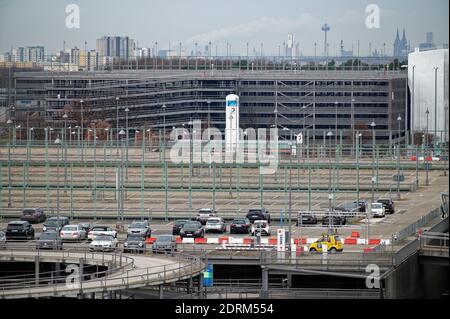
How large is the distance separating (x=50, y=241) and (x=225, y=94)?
2693cm

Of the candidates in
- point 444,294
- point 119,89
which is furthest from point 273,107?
point 444,294

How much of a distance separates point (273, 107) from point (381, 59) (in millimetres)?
14952

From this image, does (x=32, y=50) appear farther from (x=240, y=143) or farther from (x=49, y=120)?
(x=240, y=143)

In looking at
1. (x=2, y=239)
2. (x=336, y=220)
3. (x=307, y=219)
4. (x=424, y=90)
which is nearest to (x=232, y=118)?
(x=424, y=90)

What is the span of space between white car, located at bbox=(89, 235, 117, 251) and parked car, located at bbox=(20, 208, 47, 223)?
462cm

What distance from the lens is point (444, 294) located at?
1232 cm

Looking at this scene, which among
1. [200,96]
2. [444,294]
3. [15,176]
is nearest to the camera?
[444,294]

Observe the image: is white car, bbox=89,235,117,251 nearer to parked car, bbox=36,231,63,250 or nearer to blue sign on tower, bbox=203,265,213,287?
parked car, bbox=36,231,63,250

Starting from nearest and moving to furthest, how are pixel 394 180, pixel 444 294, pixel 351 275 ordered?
pixel 444 294 → pixel 351 275 → pixel 394 180

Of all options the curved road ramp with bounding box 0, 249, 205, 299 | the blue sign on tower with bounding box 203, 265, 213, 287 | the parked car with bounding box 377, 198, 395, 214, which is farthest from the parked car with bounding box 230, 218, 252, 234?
the blue sign on tower with bounding box 203, 265, 213, 287

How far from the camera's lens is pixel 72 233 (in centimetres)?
1914

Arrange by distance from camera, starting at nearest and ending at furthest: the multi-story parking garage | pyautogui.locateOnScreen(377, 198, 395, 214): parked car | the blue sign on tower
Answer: the blue sign on tower < pyautogui.locateOnScreen(377, 198, 395, 214): parked car < the multi-story parking garage

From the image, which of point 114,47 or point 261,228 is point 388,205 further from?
point 114,47

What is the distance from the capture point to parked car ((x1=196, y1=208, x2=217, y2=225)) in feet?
72.6
